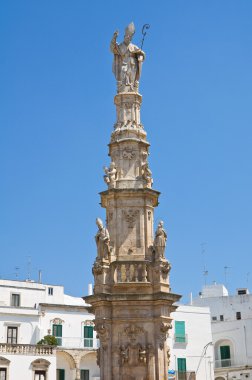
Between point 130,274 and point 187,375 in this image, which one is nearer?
point 130,274

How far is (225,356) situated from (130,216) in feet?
105

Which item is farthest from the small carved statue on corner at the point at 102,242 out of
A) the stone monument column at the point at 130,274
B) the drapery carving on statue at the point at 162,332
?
the drapery carving on statue at the point at 162,332

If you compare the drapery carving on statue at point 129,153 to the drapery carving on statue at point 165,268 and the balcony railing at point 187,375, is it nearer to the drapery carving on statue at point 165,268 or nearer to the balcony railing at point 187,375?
the drapery carving on statue at point 165,268

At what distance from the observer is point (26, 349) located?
124 feet

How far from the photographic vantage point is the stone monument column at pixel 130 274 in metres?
19.6

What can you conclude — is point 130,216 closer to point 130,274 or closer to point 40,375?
point 130,274

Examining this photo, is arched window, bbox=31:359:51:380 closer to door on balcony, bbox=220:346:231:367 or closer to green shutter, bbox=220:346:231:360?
door on balcony, bbox=220:346:231:367

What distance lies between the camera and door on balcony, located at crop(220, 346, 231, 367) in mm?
49594

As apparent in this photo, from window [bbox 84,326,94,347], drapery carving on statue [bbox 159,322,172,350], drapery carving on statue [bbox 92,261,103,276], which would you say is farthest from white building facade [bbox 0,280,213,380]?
drapery carving on statue [bbox 159,322,172,350]

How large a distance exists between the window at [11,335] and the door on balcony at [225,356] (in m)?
17.6

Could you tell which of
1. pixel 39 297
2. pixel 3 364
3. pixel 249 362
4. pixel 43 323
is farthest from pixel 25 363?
A: pixel 249 362

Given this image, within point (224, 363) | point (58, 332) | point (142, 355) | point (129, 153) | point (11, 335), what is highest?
point (129, 153)

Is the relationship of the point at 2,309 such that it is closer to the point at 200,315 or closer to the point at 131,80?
the point at 200,315

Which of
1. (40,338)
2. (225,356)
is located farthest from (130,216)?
(225,356)
